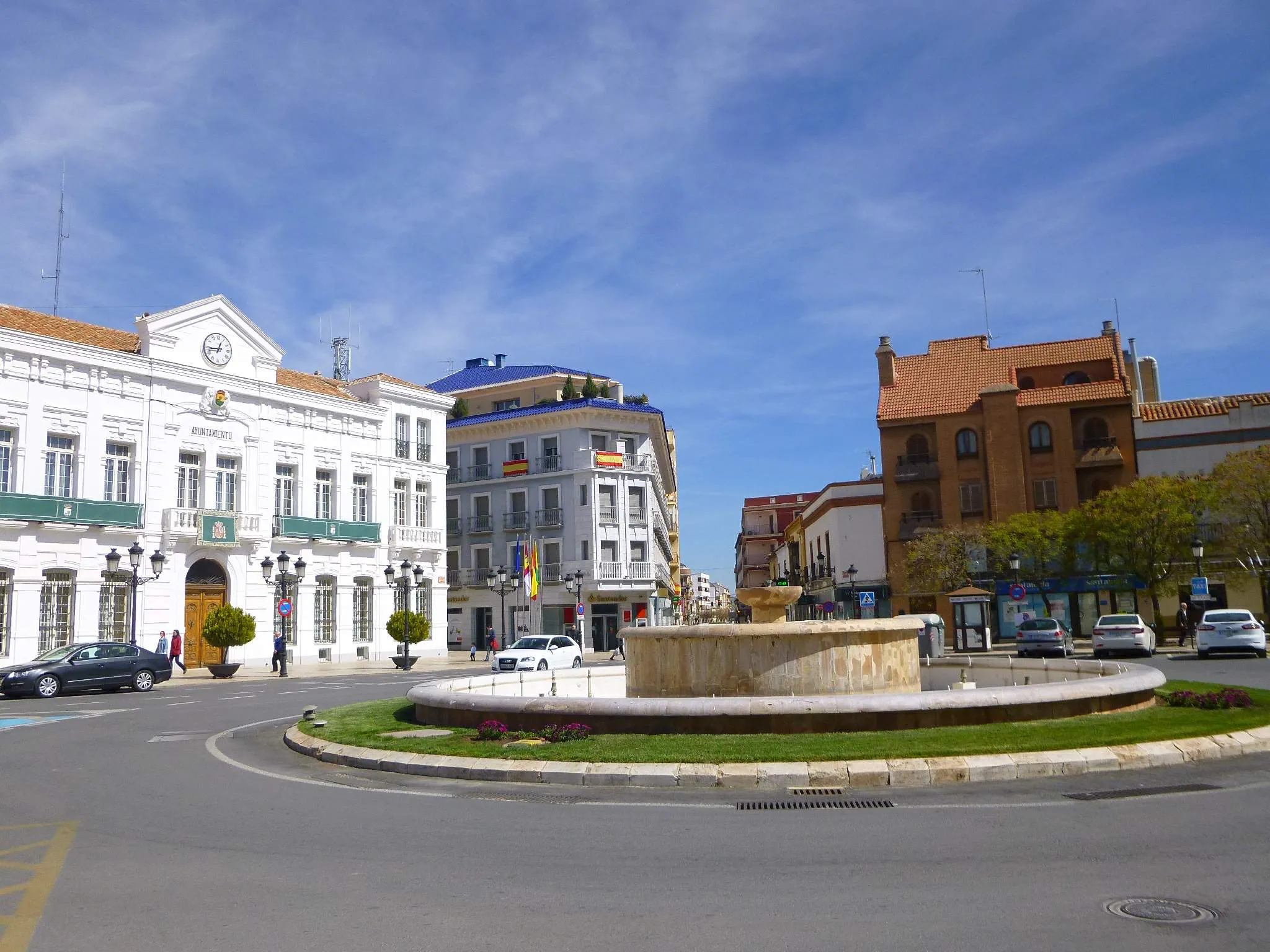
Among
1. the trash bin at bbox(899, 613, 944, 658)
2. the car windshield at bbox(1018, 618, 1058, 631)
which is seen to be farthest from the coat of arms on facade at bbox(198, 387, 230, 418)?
the car windshield at bbox(1018, 618, 1058, 631)

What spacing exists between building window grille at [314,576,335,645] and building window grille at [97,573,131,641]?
877cm

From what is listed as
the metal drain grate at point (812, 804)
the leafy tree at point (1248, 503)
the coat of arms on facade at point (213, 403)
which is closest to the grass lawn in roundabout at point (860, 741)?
the metal drain grate at point (812, 804)

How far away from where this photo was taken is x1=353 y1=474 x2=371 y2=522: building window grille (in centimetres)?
4725

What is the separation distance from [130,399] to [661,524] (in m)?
41.7

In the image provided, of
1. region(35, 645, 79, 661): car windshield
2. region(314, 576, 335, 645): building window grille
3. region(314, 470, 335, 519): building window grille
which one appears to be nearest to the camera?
region(35, 645, 79, 661): car windshield

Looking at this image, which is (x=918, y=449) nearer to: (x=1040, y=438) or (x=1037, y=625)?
(x=1040, y=438)

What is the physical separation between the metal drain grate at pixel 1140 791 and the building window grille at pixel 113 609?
3476cm

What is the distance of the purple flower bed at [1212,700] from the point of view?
1379 centimetres

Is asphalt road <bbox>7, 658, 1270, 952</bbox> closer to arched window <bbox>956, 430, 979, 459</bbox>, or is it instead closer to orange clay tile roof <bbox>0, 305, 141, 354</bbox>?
orange clay tile roof <bbox>0, 305, 141, 354</bbox>

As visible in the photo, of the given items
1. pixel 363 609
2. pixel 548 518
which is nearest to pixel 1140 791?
pixel 363 609

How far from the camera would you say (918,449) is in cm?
5709

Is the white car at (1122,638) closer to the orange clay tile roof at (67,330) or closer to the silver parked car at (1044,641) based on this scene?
the silver parked car at (1044,641)

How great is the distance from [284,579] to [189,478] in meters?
7.61

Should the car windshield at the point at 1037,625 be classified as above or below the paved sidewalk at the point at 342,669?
above
